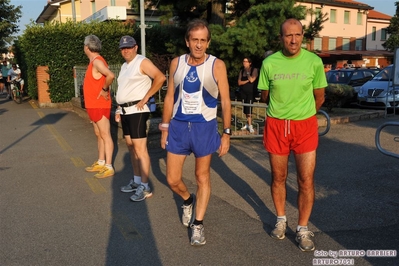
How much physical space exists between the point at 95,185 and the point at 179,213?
5.57ft

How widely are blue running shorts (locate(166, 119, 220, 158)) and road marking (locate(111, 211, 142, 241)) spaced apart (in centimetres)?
95

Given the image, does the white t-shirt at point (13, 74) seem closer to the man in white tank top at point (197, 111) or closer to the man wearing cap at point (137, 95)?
the man wearing cap at point (137, 95)

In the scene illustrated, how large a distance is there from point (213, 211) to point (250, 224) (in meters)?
0.54

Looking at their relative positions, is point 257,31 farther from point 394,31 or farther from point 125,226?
point 394,31

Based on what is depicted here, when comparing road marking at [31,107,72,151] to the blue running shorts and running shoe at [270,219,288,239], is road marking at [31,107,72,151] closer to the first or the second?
the blue running shorts

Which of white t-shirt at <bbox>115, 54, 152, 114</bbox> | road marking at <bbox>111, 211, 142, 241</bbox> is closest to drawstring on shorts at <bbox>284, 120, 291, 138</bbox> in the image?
road marking at <bbox>111, 211, 142, 241</bbox>

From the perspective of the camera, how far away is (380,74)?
50.2 feet

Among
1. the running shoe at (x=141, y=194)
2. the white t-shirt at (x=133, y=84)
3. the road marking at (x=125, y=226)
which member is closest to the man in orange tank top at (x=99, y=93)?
the white t-shirt at (x=133, y=84)

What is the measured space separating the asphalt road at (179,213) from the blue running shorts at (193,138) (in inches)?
34.4

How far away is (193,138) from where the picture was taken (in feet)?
12.5

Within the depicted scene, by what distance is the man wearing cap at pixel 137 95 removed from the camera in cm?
499

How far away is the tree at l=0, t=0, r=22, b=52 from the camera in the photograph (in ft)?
104

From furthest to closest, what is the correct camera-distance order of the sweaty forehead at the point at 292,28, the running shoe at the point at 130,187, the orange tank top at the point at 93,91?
the orange tank top at the point at 93,91 → the running shoe at the point at 130,187 → the sweaty forehead at the point at 292,28

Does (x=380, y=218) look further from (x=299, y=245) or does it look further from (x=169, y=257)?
(x=169, y=257)
